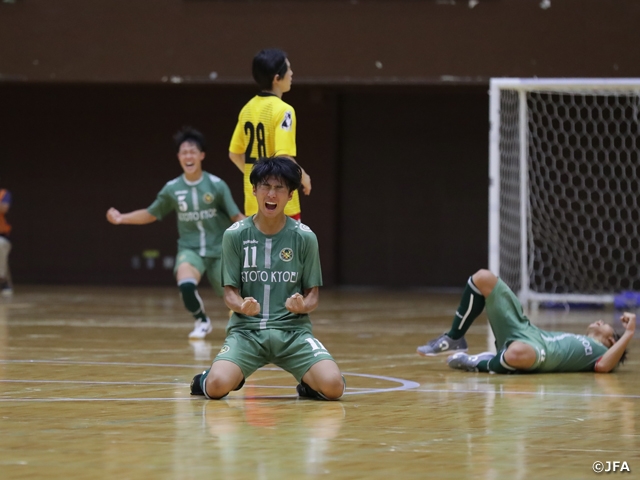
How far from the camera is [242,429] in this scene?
4.21 metres

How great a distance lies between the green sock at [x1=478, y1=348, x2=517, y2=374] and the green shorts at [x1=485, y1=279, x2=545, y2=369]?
2.3 inches

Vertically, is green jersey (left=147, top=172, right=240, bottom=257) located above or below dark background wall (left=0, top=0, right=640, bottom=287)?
below

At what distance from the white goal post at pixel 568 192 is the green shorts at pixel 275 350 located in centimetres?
746

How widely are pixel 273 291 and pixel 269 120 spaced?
1.95 m

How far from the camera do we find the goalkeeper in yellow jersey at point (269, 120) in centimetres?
685

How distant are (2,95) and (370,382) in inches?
530

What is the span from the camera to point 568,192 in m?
15.2

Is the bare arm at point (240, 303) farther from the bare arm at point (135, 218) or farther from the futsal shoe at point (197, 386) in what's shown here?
the bare arm at point (135, 218)

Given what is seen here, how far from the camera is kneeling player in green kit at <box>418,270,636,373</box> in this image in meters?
6.31

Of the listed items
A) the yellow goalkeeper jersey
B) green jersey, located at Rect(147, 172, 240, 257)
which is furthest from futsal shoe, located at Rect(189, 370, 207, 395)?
green jersey, located at Rect(147, 172, 240, 257)

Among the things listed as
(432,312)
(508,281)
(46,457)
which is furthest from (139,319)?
(46,457)

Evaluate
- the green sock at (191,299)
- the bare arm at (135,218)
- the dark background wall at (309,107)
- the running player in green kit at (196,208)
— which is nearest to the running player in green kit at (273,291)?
the bare arm at (135,218)

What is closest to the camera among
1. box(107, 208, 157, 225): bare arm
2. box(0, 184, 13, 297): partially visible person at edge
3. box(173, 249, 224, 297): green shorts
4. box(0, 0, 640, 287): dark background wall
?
box(107, 208, 157, 225): bare arm

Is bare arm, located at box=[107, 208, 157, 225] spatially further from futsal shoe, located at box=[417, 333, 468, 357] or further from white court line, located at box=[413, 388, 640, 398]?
white court line, located at box=[413, 388, 640, 398]
